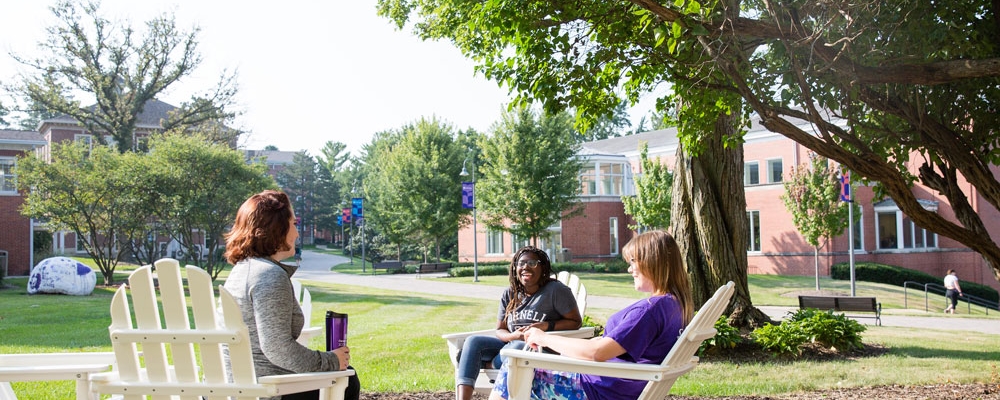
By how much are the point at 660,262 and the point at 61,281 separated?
2333cm

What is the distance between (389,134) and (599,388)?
74.6m

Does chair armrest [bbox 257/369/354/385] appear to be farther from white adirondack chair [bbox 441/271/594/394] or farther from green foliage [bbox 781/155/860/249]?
green foliage [bbox 781/155/860/249]

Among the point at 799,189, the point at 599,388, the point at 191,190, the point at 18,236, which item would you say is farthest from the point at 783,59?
the point at 18,236

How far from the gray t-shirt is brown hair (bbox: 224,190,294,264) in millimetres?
2335

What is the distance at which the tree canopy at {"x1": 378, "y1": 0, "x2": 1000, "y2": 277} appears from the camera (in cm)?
555

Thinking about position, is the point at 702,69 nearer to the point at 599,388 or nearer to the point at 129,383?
the point at 599,388

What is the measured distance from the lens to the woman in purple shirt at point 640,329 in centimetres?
365

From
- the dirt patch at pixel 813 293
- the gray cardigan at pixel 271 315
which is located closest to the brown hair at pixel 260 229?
the gray cardigan at pixel 271 315

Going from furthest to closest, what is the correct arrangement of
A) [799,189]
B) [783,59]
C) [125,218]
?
[799,189]
[125,218]
[783,59]

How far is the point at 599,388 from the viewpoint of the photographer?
149 inches

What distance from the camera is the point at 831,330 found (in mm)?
9812

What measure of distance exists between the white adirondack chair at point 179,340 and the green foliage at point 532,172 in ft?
106

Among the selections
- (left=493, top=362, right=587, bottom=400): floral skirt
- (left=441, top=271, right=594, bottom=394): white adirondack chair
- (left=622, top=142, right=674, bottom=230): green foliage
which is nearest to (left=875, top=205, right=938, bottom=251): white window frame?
(left=622, top=142, right=674, bottom=230): green foliage

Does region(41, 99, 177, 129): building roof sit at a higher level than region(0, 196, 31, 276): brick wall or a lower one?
higher
